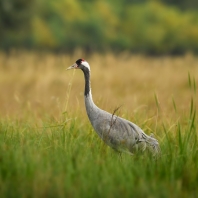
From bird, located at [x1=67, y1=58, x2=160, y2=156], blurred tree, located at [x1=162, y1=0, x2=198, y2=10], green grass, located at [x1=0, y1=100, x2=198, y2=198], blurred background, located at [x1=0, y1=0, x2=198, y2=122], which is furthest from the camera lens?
blurred tree, located at [x1=162, y1=0, x2=198, y2=10]

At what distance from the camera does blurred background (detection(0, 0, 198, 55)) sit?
24.9 meters

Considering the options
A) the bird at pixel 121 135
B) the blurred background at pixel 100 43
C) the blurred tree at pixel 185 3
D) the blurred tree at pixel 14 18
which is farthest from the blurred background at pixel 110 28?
the bird at pixel 121 135

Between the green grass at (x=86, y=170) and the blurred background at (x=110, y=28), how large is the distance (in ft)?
59.6

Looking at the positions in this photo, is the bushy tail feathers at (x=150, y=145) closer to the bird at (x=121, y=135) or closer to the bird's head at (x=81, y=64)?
the bird at (x=121, y=135)

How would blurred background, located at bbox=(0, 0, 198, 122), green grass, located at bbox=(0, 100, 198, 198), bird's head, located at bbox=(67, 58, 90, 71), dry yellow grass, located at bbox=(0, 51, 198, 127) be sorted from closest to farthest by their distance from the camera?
1. green grass, located at bbox=(0, 100, 198, 198)
2. bird's head, located at bbox=(67, 58, 90, 71)
3. dry yellow grass, located at bbox=(0, 51, 198, 127)
4. blurred background, located at bbox=(0, 0, 198, 122)

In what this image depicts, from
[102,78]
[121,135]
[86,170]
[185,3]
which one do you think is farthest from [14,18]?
[86,170]

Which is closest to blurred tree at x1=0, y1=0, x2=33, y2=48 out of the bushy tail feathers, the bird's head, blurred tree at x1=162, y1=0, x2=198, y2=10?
blurred tree at x1=162, y1=0, x2=198, y2=10

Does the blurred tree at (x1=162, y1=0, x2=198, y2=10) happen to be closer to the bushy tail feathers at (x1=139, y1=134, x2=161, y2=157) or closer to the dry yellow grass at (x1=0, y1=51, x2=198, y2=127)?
the dry yellow grass at (x1=0, y1=51, x2=198, y2=127)

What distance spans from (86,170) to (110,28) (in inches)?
909

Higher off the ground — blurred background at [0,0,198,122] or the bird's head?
blurred background at [0,0,198,122]

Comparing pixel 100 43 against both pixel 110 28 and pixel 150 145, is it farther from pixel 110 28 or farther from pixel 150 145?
pixel 150 145

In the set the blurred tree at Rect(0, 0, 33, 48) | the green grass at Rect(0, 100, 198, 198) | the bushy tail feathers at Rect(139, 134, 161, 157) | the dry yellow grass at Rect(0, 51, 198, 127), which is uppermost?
the blurred tree at Rect(0, 0, 33, 48)

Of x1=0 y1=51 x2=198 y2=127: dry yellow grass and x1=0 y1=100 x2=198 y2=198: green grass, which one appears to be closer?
x1=0 y1=100 x2=198 y2=198: green grass

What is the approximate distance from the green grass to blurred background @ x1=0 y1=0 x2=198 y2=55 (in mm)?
18168
